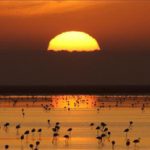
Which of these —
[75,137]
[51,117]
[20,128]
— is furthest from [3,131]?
[51,117]

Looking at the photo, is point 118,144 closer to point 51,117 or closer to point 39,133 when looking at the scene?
point 39,133

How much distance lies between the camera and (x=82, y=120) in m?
39.8

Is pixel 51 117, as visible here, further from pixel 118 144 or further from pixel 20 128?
pixel 118 144

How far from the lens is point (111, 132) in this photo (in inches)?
1302

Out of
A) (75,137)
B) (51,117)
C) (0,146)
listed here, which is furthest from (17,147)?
(51,117)

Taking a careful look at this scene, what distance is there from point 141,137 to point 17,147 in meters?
6.23

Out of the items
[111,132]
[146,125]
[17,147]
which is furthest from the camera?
[146,125]

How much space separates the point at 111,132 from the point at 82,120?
6837mm

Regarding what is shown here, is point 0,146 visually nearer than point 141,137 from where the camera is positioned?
Yes

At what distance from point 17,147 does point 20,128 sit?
7015 mm

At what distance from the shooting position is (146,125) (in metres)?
35.9

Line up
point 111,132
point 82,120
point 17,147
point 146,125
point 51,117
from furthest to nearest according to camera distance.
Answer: point 51,117
point 82,120
point 146,125
point 111,132
point 17,147

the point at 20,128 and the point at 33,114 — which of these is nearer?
the point at 20,128

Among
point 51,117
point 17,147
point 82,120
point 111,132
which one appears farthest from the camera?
point 51,117
